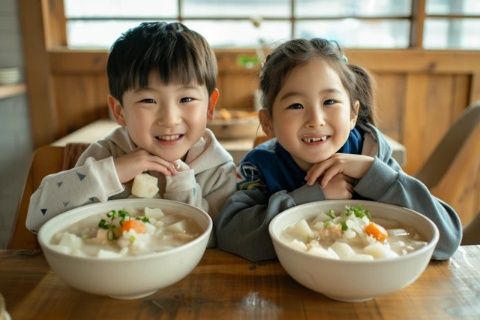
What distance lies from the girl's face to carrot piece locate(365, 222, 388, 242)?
0.28 metres

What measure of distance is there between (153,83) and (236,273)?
1.49 ft

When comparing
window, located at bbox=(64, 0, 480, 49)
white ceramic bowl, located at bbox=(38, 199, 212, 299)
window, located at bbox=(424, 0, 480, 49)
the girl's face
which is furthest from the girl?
window, located at bbox=(424, 0, 480, 49)

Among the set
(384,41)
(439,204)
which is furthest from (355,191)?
(384,41)

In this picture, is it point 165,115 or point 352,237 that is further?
point 165,115

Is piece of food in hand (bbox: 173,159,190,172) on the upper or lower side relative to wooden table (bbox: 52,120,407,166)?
upper

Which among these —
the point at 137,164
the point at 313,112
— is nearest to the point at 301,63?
the point at 313,112

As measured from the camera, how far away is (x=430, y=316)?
2.45 ft

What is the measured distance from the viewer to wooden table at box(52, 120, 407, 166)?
2070 millimetres

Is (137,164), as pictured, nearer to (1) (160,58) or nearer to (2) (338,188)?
(1) (160,58)

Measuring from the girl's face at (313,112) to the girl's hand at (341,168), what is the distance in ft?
0.09

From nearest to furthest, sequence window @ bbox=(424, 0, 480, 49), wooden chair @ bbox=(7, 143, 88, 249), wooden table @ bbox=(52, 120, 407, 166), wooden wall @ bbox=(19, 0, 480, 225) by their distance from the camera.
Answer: wooden chair @ bbox=(7, 143, 88, 249)
wooden table @ bbox=(52, 120, 407, 166)
wooden wall @ bbox=(19, 0, 480, 225)
window @ bbox=(424, 0, 480, 49)

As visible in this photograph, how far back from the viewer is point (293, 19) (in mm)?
3402

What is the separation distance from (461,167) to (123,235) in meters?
1.52

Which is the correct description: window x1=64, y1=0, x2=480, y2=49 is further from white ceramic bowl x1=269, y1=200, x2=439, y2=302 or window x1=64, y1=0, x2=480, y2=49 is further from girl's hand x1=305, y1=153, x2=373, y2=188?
white ceramic bowl x1=269, y1=200, x2=439, y2=302
